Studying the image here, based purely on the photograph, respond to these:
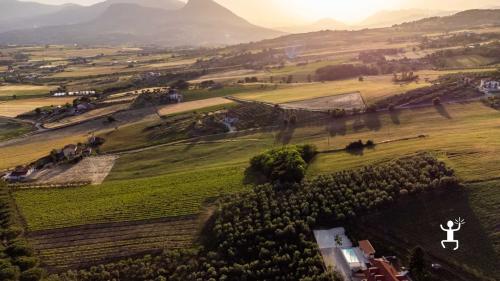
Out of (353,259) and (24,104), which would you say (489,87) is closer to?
(353,259)

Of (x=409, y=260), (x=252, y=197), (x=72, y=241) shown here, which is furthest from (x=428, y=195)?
(x=72, y=241)

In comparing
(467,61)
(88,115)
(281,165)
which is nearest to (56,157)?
(88,115)

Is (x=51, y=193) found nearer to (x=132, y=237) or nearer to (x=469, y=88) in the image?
(x=132, y=237)

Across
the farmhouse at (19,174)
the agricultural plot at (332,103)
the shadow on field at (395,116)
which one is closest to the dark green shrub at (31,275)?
the farmhouse at (19,174)

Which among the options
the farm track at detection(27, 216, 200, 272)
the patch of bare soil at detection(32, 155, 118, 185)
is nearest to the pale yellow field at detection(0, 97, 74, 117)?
the patch of bare soil at detection(32, 155, 118, 185)

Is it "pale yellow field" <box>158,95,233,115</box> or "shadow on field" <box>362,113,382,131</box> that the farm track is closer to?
"shadow on field" <box>362,113,382,131</box>

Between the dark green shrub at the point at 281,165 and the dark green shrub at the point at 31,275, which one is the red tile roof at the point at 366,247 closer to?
the dark green shrub at the point at 281,165
